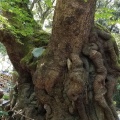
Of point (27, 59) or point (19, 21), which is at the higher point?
point (19, 21)

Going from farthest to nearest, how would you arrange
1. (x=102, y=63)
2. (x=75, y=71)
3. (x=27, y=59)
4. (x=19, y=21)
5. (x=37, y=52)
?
(x=19, y=21) → (x=27, y=59) → (x=37, y=52) → (x=102, y=63) → (x=75, y=71)

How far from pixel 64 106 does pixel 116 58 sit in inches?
57.3

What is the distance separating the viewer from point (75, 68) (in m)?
4.14

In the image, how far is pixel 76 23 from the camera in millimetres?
4102

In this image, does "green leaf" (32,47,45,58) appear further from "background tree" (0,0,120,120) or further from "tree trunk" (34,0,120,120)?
"tree trunk" (34,0,120,120)

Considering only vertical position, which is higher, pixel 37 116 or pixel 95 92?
pixel 95 92

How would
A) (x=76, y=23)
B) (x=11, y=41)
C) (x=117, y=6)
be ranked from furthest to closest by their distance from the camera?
1. (x=117, y=6)
2. (x=11, y=41)
3. (x=76, y=23)

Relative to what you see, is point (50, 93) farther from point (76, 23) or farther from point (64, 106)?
point (76, 23)

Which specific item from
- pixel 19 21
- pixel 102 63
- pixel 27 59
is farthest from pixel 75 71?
pixel 19 21

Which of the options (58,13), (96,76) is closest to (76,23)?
(58,13)

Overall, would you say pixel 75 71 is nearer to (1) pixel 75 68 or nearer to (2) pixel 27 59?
(1) pixel 75 68

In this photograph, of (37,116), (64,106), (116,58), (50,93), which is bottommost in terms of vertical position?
(37,116)

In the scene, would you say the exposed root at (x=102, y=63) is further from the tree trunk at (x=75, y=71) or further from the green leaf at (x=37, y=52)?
the green leaf at (x=37, y=52)

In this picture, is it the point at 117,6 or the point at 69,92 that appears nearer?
the point at 69,92
